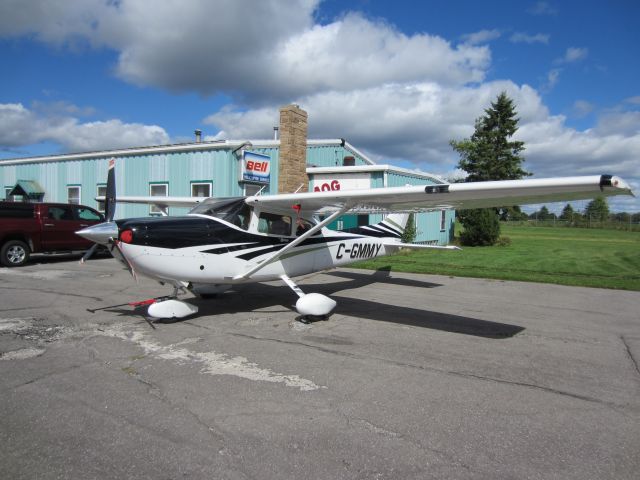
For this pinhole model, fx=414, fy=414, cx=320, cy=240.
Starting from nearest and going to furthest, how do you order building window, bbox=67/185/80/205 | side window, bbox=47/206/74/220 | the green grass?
the green grass → side window, bbox=47/206/74/220 → building window, bbox=67/185/80/205

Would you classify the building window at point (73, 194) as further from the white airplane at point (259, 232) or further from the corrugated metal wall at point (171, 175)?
the white airplane at point (259, 232)

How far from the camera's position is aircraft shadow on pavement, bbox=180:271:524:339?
664 cm

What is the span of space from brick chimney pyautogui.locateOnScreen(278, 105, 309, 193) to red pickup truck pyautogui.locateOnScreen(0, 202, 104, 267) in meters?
6.97

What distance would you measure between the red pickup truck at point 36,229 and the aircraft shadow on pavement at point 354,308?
7648 mm

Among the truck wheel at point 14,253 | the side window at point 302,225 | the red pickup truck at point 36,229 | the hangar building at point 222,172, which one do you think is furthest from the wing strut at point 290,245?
the truck wheel at point 14,253

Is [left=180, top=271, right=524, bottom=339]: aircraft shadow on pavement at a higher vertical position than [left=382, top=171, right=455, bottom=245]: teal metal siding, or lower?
lower

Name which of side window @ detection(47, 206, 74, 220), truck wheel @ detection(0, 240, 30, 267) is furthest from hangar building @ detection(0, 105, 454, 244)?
truck wheel @ detection(0, 240, 30, 267)

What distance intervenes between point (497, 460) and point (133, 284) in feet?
29.4

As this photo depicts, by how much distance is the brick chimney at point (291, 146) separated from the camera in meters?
13.9

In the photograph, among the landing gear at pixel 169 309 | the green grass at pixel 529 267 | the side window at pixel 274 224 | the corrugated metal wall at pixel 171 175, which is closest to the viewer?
the landing gear at pixel 169 309

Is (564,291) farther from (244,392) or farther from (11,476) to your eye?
(11,476)

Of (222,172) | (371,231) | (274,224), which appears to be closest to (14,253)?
(222,172)

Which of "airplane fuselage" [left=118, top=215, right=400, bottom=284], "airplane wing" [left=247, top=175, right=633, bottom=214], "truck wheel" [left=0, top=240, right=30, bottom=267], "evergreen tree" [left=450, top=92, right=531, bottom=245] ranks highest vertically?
"evergreen tree" [left=450, top=92, right=531, bottom=245]

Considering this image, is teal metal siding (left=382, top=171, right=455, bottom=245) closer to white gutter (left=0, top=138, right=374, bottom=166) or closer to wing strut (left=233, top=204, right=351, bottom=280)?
white gutter (left=0, top=138, right=374, bottom=166)
